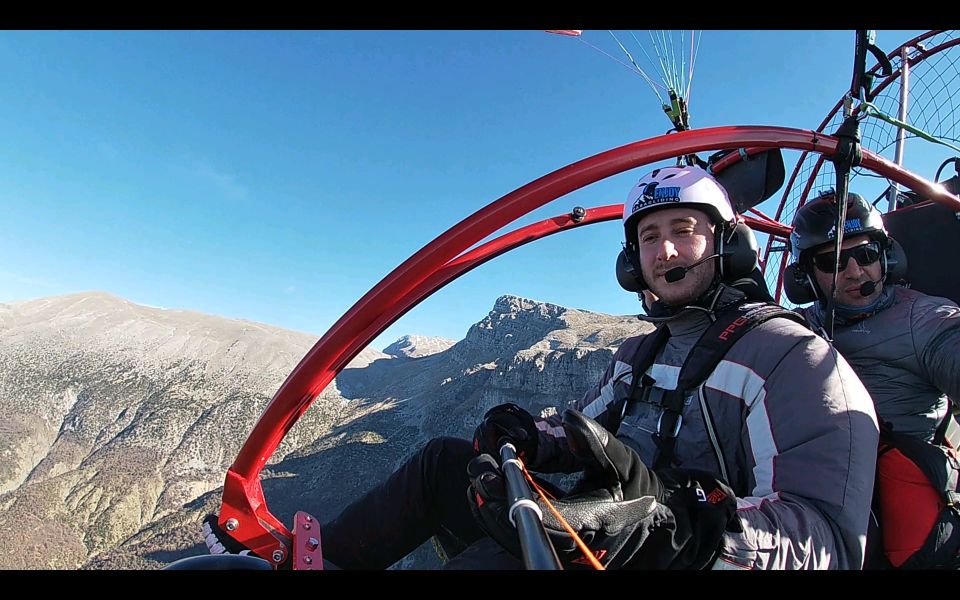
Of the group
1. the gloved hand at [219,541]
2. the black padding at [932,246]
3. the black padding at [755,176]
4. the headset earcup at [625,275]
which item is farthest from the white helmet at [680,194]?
the gloved hand at [219,541]

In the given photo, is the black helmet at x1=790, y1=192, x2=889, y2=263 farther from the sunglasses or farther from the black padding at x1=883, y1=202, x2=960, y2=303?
the black padding at x1=883, y1=202, x2=960, y2=303

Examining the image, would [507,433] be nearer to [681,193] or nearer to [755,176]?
[681,193]

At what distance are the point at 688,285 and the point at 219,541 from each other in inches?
97.5

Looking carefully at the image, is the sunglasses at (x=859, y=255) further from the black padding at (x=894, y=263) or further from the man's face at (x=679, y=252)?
the man's face at (x=679, y=252)

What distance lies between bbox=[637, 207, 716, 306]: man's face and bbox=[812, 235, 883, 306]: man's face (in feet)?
3.70

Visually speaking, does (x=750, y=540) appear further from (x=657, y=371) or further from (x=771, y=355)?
(x=657, y=371)

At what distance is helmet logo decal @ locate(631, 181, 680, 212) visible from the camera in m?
2.18

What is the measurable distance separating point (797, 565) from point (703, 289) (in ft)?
3.95

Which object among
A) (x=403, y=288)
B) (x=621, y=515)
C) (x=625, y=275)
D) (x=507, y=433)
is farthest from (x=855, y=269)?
(x=403, y=288)
